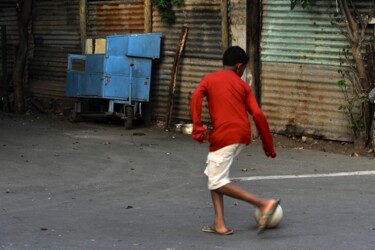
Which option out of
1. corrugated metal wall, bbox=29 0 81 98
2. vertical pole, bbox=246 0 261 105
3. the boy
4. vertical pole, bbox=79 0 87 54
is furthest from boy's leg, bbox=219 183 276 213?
corrugated metal wall, bbox=29 0 81 98

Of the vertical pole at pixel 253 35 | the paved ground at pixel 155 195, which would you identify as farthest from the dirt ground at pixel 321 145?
the vertical pole at pixel 253 35

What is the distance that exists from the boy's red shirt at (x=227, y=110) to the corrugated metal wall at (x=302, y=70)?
6004 mm

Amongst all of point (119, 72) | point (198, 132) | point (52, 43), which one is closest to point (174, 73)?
point (119, 72)

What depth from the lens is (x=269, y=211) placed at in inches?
240

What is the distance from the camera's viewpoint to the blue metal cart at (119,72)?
46.5 ft

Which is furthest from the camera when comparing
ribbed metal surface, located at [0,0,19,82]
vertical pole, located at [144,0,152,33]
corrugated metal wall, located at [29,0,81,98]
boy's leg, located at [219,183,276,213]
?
ribbed metal surface, located at [0,0,19,82]

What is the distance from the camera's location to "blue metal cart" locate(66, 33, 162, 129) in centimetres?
1416

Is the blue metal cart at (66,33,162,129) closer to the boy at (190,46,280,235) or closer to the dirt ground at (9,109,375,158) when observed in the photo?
the dirt ground at (9,109,375,158)

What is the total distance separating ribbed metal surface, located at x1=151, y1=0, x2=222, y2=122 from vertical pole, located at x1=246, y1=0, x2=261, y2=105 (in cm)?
109

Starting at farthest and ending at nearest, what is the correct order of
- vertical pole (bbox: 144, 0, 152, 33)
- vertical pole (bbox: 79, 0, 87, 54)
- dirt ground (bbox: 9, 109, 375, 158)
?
vertical pole (bbox: 79, 0, 87, 54) < vertical pole (bbox: 144, 0, 152, 33) < dirt ground (bbox: 9, 109, 375, 158)

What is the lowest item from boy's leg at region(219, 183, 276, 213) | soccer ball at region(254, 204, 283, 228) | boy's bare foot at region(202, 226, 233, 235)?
boy's bare foot at region(202, 226, 233, 235)

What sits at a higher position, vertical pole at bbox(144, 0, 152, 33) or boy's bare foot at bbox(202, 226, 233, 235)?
vertical pole at bbox(144, 0, 152, 33)

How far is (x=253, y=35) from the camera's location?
496 inches

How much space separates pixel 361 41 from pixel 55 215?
20.0ft
